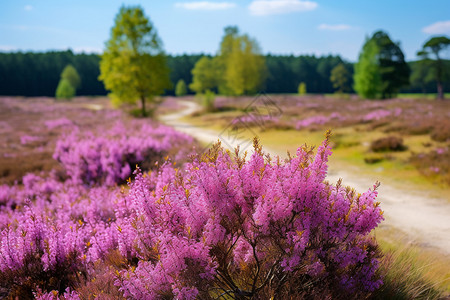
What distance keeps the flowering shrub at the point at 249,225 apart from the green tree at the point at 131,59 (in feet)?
79.0

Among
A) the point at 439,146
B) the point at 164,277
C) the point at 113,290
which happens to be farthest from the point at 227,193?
the point at 439,146

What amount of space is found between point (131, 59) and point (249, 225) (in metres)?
25.2

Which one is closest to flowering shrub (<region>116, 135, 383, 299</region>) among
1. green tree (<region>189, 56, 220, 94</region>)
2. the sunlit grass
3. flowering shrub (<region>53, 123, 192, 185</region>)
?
the sunlit grass

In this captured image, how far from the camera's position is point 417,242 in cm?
555

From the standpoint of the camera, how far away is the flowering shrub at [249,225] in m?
2.66

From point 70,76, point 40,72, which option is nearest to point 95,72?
point 40,72

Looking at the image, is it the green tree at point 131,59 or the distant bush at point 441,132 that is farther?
the green tree at point 131,59

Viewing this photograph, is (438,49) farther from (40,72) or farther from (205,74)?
(40,72)

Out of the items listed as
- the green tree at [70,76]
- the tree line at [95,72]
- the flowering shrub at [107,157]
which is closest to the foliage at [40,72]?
the tree line at [95,72]

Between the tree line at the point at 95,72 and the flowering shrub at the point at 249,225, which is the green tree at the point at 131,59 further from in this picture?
the tree line at the point at 95,72

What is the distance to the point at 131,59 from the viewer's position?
2555 centimetres

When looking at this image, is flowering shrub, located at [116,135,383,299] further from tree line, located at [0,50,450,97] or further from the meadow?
tree line, located at [0,50,450,97]

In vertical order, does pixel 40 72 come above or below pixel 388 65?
above

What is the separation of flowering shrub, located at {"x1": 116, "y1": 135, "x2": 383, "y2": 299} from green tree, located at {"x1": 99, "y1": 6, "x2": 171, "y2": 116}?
24094 mm
